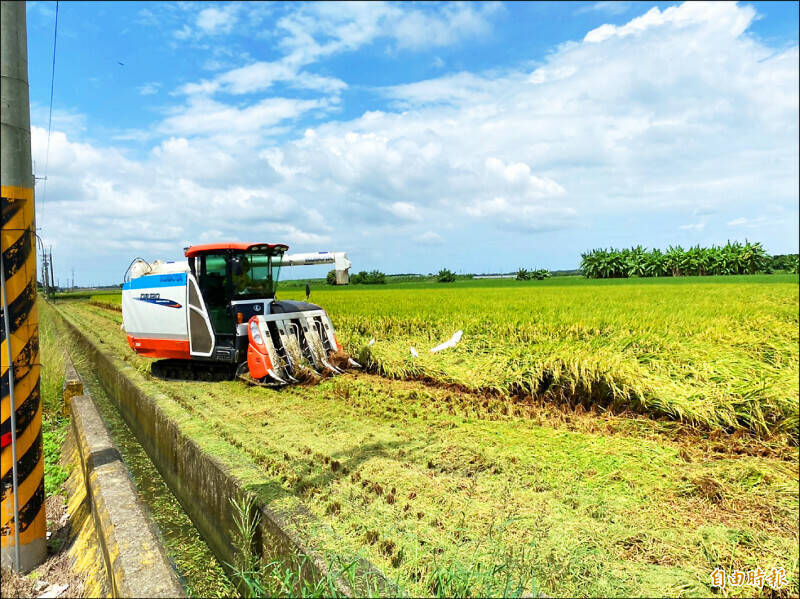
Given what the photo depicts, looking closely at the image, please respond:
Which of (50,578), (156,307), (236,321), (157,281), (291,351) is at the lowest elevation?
(50,578)

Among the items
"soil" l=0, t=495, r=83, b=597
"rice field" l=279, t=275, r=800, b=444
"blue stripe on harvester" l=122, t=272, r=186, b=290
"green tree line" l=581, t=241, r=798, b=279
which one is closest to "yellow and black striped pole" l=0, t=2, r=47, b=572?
"soil" l=0, t=495, r=83, b=597

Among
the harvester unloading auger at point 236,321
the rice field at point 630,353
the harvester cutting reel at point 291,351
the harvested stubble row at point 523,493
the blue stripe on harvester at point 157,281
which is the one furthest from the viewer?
the blue stripe on harvester at point 157,281

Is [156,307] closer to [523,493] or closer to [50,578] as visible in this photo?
[50,578]

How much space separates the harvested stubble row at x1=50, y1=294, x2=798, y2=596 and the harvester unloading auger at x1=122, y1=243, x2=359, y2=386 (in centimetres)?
200

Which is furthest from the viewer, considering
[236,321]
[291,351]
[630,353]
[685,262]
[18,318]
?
[685,262]

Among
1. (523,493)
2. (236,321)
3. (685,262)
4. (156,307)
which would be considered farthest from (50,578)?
(685,262)

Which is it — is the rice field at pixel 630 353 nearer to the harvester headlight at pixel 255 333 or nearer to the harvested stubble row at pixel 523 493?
the harvested stubble row at pixel 523 493

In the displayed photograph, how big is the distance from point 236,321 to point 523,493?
230 inches

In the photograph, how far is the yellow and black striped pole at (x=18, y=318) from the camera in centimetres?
268

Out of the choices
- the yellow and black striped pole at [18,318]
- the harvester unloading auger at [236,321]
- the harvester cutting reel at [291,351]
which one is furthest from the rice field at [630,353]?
the yellow and black striped pole at [18,318]

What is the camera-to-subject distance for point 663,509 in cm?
324

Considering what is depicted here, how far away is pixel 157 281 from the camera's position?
8.71m

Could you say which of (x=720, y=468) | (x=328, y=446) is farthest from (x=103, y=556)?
(x=720, y=468)

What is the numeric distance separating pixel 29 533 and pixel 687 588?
3.54 metres
